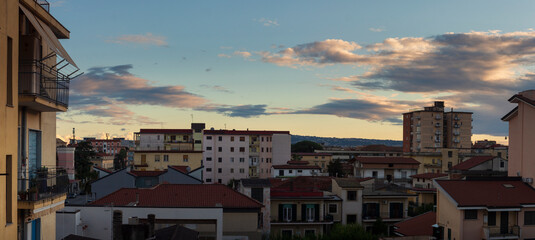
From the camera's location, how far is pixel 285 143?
12131 cm

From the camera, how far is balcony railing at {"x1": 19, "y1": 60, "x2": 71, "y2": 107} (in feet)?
38.6

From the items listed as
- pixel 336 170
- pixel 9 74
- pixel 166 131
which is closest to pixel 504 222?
pixel 9 74

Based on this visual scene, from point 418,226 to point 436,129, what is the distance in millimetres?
97873

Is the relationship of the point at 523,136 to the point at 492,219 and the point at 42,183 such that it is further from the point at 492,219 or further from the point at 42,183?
the point at 42,183

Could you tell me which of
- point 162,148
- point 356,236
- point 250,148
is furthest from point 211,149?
point 356,236

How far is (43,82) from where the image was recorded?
12469 mm

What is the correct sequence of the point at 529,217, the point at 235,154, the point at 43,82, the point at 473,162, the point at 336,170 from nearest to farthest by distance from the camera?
the point at 43,82 → the point at 529,217 → the point at 473,162 → the point at 336,170 → the point at 235,154

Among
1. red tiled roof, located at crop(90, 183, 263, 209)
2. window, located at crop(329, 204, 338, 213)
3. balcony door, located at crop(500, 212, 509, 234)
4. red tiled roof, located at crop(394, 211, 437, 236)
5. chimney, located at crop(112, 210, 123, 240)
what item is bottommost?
red tiled roof, located at crop(394, 211, 437, 236)

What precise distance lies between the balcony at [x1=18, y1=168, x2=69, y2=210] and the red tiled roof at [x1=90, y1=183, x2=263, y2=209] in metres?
21.6

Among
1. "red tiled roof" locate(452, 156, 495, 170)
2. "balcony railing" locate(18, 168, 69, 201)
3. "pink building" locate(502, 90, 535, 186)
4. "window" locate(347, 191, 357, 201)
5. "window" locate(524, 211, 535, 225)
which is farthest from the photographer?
"red tiled roof" locate(452, 156, 495, 170)

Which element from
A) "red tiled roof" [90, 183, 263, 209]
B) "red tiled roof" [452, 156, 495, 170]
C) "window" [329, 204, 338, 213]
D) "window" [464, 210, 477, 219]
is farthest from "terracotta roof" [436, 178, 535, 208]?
"red tiled roof" [452, 156, 495, 170]

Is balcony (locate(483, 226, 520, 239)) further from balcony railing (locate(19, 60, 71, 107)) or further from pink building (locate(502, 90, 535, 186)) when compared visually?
balcony railing (locate(19, 60, 71, 107))

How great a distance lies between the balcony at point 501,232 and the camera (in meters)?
37.9

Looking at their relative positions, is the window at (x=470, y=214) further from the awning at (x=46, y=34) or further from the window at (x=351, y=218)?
→ the awning at (x=46, y=34)
